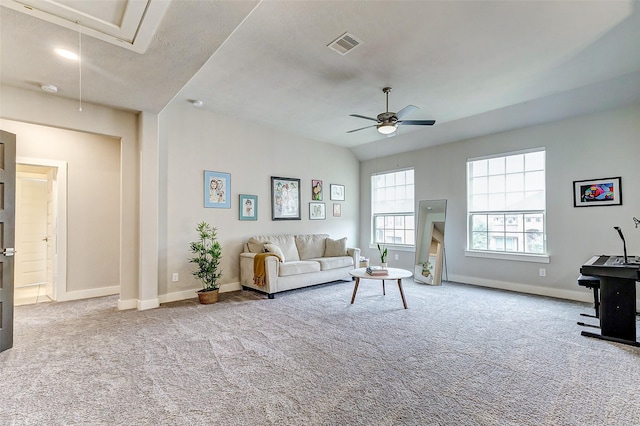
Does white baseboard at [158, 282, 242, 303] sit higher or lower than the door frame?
lower

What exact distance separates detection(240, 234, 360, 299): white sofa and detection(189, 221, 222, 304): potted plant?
21.1 inches

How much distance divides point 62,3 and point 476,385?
3.96 metres

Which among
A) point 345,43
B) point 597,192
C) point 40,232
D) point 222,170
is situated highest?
point 345,43

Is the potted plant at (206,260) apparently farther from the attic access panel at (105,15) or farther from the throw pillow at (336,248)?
the attic access panel at (105,15)

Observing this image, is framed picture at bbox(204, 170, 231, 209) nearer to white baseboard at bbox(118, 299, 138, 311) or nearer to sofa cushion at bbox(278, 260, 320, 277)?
sofa cushion at bbox(278, 260, 320, 277)

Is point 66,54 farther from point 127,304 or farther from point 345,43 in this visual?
point 127,304

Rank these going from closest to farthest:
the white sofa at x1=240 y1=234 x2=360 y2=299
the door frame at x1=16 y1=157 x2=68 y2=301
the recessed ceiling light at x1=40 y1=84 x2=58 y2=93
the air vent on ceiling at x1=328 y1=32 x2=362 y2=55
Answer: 1. the air vent on ceiling at x1=328 y1=32 x2=362 y2=55
2. the recessed ceiling light at x1=40 y1=84 x2=58 y2=93
3. the door frame at x1=16 y1=157 x2=68 y2=301
4. the white sofa at x1=240 y1=234 x2=360 y2=299

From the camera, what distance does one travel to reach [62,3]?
2.11 meters

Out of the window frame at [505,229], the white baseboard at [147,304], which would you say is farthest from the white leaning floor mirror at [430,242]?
the white baseboard at [147,304]

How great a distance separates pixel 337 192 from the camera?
7.14 metres

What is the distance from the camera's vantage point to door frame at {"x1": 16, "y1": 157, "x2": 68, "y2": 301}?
15.1ft

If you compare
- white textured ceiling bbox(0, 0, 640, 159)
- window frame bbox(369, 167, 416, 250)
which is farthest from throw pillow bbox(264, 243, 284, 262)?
window frame bbox(369, 167, 416, 250)

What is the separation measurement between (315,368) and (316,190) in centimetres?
458

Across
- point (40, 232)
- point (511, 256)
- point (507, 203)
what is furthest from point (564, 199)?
point (40, 232)
